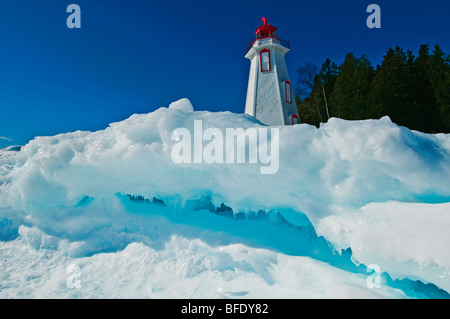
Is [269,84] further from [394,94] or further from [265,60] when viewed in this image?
[394,94]

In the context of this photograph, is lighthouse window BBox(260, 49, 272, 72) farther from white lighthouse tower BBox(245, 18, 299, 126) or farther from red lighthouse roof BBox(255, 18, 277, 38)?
red lighthouse roof BBox(255, 18, 277, 38)

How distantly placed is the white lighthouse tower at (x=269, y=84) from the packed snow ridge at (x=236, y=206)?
992 centimetres

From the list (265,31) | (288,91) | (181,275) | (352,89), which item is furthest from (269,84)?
(181,275)

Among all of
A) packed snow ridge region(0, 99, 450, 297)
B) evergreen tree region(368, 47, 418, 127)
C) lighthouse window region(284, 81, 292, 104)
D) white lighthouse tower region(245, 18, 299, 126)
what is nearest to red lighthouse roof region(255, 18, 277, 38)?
white lighthouse tower region(245, 18, 299, 126)

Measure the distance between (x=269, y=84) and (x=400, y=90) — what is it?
7503 mm

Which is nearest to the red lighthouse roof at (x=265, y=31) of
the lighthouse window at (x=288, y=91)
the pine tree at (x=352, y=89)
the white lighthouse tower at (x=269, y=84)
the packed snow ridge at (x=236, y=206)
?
the white lighthouse tower at (x=269, y=84)

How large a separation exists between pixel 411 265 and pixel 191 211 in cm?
303

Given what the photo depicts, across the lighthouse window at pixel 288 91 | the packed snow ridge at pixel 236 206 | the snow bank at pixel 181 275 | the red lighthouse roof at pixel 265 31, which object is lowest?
the snow bank at pixel 181 275

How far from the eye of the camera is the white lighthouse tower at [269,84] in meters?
14.3

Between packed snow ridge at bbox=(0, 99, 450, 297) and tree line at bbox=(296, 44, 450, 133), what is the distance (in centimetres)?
1346

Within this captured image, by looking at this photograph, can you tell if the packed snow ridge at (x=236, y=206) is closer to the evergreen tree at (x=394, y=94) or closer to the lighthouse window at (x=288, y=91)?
the lighthouse window at (x=288, y=91)

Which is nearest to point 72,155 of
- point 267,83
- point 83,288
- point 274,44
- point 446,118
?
point 83,288

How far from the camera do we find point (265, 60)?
14953 millimetres

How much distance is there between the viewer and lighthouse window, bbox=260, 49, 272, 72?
14.8 m
